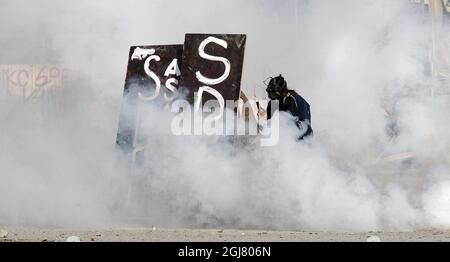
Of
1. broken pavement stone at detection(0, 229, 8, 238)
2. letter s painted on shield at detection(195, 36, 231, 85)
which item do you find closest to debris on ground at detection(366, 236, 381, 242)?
letter s painted on shield at detection(195, 36, 231, 85)

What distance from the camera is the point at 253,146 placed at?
26.6ft

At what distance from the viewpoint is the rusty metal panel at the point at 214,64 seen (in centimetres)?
825

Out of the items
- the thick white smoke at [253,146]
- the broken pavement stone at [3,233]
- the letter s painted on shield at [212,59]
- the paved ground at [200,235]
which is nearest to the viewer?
the paved ground at [200,235]

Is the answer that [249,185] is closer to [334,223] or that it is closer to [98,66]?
[334,223]

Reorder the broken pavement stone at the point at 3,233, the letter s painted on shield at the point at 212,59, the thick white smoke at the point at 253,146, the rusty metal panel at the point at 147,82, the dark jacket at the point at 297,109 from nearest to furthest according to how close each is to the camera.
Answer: the broken pavement stone at the point at 3,233, the thick white smoke at the point at 253,146, the dark jacket at the point at 297,109, the letter s painted on shield at the point at 212,59, the rusty metal panel at the point at 147,82

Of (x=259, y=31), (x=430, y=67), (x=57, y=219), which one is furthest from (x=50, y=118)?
(x=430, y=67)

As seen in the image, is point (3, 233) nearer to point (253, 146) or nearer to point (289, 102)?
point (253, 146)

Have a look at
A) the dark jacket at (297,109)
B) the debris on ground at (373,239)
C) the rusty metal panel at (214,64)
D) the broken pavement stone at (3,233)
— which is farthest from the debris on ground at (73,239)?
the dark jacket at (297,109)

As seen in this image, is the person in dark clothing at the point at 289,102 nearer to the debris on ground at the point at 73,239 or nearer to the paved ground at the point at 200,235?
the paved ground at the point at 200,235

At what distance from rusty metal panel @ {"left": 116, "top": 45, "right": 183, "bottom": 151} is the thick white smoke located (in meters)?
0.15

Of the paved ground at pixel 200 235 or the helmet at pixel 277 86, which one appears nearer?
the paved ground at pixel 200 235

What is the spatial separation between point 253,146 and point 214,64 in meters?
0.77

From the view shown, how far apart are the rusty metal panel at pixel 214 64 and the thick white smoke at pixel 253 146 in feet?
1.28

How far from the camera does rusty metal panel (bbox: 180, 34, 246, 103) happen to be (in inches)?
325
